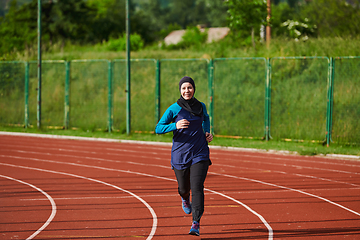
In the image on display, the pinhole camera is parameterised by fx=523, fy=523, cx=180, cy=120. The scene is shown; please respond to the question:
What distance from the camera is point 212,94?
2003cm

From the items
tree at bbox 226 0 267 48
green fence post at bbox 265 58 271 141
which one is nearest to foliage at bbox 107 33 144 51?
tree at bbox 226 0 267 48

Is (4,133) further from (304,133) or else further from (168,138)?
(304,133)

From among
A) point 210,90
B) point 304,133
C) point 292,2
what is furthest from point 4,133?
point 292,2

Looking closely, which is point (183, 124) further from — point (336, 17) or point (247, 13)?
point (336, 17)

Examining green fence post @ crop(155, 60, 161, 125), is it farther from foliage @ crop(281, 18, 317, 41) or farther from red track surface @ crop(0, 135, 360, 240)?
foliage @ crop(281, 18, 317, 41)

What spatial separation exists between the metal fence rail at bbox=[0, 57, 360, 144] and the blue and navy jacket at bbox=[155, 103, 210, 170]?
11.7 m

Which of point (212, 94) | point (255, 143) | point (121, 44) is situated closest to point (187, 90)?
point (255, 143)

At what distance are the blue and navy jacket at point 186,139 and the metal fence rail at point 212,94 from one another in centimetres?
1168

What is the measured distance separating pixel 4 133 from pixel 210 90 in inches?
355

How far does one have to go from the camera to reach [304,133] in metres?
18.2

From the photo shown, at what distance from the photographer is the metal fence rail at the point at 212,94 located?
17.4 meters

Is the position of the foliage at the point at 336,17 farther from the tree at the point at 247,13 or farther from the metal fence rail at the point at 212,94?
the metal fence rail at the point at 212,94

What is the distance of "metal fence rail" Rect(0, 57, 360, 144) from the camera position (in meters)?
17.4

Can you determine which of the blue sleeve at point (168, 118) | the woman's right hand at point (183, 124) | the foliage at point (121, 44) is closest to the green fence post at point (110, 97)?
the blue sleeve at point (168, 118)
